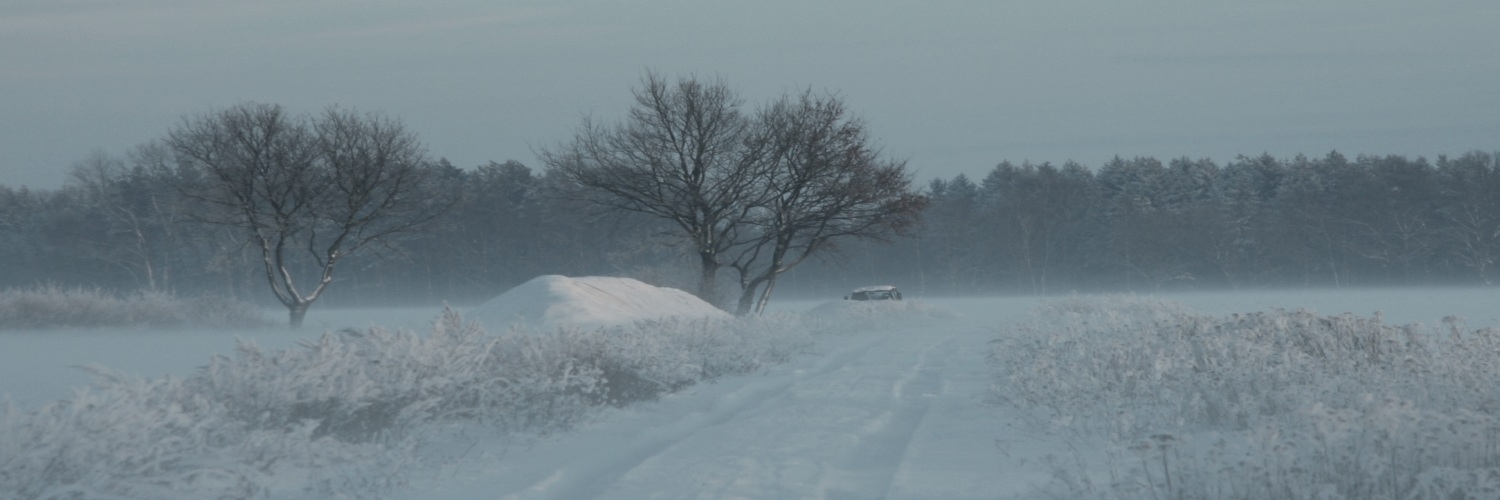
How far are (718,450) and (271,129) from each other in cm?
2361

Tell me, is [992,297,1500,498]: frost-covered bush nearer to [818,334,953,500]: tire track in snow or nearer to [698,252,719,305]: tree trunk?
[818,334,953,500]: tire track in snow

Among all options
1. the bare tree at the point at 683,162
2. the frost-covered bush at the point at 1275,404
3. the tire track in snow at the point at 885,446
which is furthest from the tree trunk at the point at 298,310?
the frost-covered bush at the point at 1275,404

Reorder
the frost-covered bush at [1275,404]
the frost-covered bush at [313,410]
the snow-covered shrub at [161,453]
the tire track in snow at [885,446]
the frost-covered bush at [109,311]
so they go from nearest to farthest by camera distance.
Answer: the frost-covered bush at [1275,404]
the snow-covered shrub at [161,453]
the frost-covered bush at [313,410]
the tire track in snow at [885,446]
the frost-covered bush at [109,311]

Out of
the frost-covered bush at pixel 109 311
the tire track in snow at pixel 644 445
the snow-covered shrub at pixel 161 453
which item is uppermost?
the frost-covered bush at pixel 109 311

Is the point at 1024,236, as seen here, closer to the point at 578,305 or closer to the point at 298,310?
the point at 298,310

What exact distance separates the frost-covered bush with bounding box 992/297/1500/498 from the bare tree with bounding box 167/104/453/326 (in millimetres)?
19924

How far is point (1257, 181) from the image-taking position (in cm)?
6988

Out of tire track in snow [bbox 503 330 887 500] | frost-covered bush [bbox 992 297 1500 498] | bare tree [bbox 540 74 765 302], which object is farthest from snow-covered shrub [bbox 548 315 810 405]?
bare tree [bbox 540 74 765 302]

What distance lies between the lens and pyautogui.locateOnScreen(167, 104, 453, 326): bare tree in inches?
1083

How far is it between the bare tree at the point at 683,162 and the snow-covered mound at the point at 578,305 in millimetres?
6949

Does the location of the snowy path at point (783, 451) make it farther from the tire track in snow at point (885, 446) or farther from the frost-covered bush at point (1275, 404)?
the frost-covered bush at point (1275, 404)

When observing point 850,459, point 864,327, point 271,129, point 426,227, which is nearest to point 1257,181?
point 864,327

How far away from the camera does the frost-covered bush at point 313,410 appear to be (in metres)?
5.61

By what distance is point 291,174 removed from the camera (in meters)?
27.7
